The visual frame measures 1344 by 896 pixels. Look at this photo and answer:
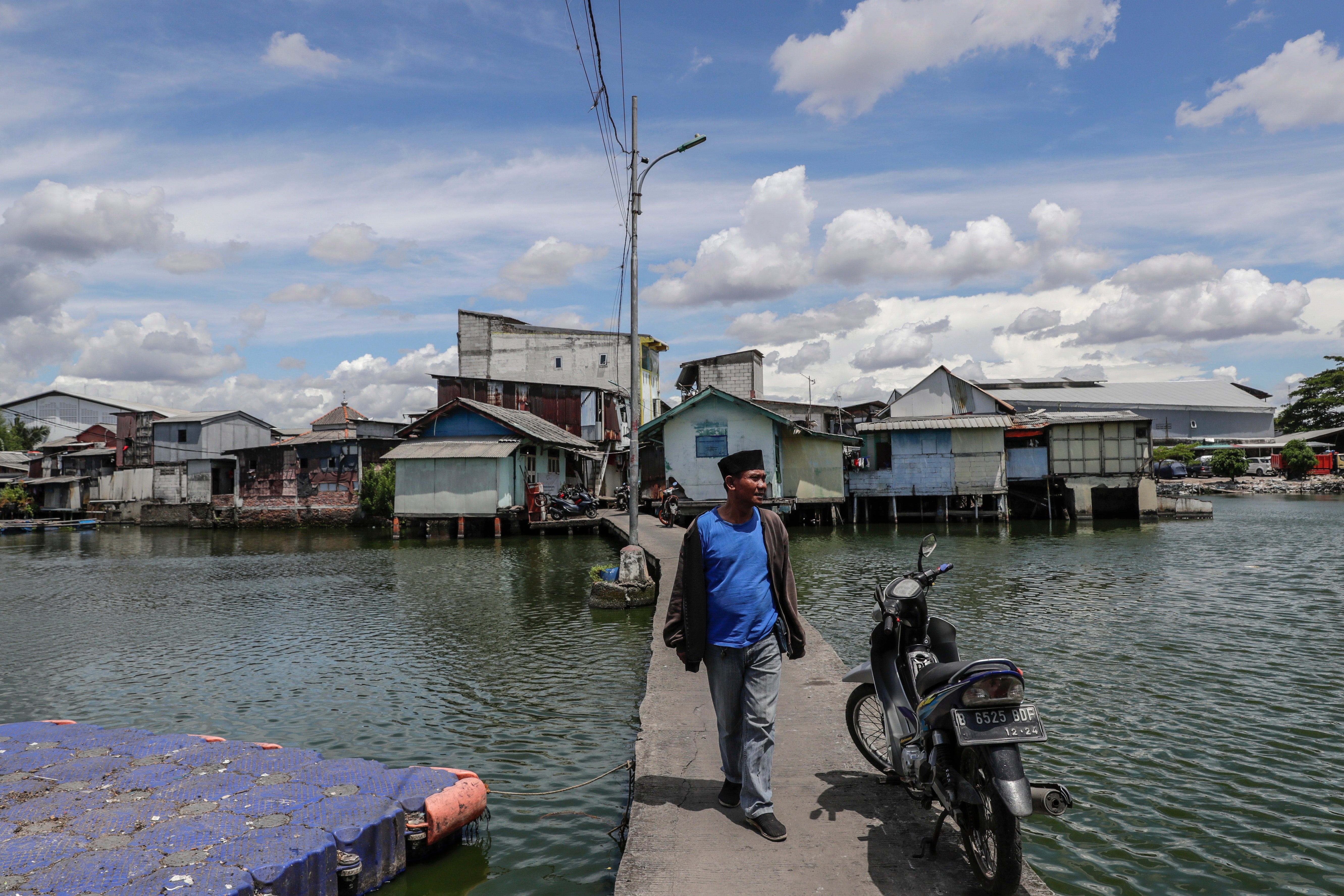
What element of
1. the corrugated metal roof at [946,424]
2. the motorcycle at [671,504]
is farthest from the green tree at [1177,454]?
the motorcycle at [671,504]

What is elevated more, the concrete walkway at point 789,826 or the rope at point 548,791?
the concrete walkway at point 789,826

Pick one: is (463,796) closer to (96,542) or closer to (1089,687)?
(1089,687)

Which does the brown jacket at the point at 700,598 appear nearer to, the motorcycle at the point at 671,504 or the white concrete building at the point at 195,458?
the motorcycle at the point at 671,504

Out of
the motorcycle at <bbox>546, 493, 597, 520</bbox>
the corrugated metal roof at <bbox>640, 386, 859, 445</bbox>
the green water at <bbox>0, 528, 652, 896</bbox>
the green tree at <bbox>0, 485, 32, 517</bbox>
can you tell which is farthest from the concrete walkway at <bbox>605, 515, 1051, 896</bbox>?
the green tree at <bbox>0, 485, 32, 517</bbox>

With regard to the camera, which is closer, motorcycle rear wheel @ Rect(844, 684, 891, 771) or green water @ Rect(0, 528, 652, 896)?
motorcycle rear wheel @ Rect(844, 684, 891, 771)

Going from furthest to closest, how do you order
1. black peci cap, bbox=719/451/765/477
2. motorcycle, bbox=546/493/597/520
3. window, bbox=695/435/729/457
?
motorcycle, bbox=546/493/597/520 < window, bbox=695/435/729/457 < black peci cap, bbox=719/451/765/477

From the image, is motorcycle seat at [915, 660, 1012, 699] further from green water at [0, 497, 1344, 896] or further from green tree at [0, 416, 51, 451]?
green tree at [0, 416, 51, 451]

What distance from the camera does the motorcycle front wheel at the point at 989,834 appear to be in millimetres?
3113

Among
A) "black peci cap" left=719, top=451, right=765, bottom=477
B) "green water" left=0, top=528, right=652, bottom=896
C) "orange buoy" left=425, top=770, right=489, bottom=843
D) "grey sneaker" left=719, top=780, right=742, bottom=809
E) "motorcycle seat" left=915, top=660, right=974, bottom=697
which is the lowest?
"green water" left=0, top=528, right=652, bottom=896

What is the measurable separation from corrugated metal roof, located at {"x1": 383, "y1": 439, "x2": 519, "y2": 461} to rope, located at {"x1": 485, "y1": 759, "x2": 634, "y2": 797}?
75.7 ft

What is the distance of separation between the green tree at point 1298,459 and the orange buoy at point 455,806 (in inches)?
2501

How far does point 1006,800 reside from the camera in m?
3.13

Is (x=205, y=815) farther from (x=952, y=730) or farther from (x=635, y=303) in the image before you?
(x=635, y=303)

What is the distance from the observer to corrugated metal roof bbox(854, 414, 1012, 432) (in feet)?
108
